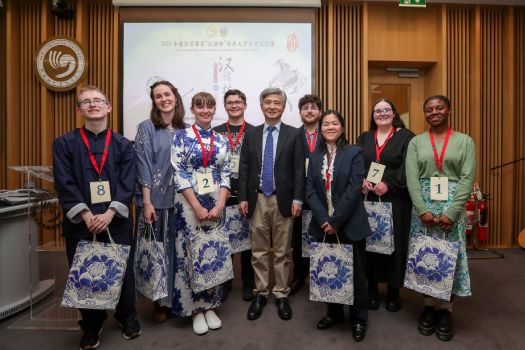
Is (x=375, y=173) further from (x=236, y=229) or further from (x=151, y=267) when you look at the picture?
(x=151, y=267)

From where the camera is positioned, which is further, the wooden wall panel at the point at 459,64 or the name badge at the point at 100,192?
the wooden wall panel at the point at 459,64

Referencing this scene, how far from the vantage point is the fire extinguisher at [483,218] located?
4.01 meters

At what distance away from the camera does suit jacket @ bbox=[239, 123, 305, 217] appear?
7.44 ft

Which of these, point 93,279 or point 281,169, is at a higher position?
point 281,169

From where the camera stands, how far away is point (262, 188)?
7.61 feet

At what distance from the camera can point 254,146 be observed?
2348mm

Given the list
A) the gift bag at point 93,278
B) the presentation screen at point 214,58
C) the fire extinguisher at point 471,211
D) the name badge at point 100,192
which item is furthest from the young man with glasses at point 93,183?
the fire extinguisher at point 471,211

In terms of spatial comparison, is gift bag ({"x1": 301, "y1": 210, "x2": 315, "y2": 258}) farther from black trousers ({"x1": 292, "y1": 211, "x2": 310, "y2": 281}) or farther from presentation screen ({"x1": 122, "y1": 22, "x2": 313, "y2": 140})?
presentation screen ({"x1": 122, "y1": 22, "x2": 313, "y2": 140})

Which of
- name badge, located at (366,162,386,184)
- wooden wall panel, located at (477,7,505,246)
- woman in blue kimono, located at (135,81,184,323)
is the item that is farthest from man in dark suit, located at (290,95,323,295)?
wooden wall panel, located at (477,7,505,246)

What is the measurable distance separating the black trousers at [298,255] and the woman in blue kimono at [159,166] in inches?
42.4

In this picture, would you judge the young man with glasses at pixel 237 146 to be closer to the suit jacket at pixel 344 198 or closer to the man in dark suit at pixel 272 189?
the man in dark suit at pixel 272 189

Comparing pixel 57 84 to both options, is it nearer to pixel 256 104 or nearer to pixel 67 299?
pixel 256 104

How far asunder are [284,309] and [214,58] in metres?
3.01

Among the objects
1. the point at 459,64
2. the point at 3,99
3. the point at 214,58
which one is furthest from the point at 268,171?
the point at 3,99
